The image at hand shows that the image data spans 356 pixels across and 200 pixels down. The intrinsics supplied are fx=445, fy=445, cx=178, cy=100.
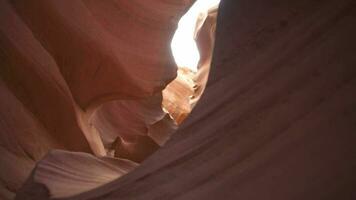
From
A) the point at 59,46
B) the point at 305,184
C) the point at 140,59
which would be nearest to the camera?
the point at 305,184

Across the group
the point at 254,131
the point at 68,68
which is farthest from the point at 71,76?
the point at 254,131

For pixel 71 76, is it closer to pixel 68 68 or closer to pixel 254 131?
pixel 68 68

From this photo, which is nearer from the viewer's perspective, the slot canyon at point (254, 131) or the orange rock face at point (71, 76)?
the slot canyon at point (254, 131)

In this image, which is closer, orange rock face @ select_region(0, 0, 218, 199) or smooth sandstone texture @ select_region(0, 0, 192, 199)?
orange rock face @ select_region(0, 0, 218, 199)

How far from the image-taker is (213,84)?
1.78 metres

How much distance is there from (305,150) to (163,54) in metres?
3.26

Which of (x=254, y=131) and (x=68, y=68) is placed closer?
(x=254, y=131)

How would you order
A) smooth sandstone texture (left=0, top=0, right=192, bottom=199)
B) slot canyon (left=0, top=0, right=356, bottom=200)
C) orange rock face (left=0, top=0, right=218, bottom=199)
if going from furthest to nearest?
smooth sandstone texture (left=0, top=0, right=192, bottom=199)
orange rock face (left=0, top=0, right=218, bottom=199)
slot canyon (left=0, top=0, right=356, bottom=200)

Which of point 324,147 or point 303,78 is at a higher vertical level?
point 303,78

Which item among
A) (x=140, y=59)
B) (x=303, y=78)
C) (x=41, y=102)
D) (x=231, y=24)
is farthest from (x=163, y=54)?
(x=303, y=78)

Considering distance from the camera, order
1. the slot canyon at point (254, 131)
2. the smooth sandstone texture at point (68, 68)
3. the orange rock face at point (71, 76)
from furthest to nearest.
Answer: the smooth sandstone texture at point (68, 68) < the orange rock face at point (71, 76) < the slot canyon at point (254, 131)

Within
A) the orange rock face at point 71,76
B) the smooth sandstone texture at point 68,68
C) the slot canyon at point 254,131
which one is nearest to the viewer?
the slot canyon at point 254,131

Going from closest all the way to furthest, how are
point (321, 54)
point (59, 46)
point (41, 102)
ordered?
point (321, 54), point (41, 102), point (59, 46)

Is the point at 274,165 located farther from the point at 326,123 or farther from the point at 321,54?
the point at 321,54
